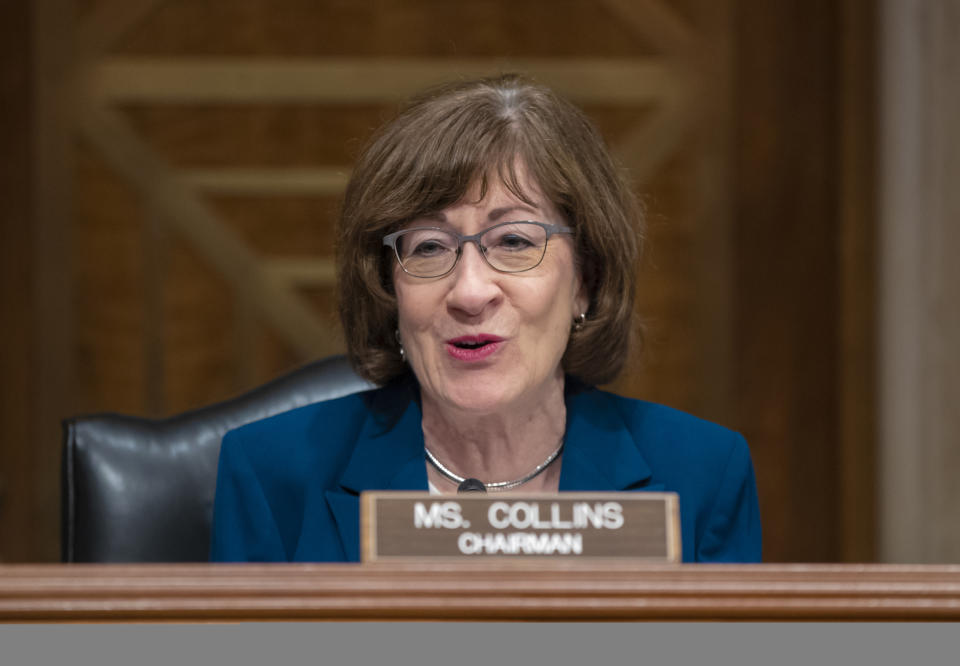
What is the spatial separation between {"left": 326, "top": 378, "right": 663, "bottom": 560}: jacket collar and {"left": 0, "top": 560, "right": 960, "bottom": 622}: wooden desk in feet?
1.51

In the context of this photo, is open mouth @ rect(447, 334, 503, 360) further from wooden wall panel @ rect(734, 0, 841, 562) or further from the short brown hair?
wooden wall panel @ rect(734, 0, 841, 562)

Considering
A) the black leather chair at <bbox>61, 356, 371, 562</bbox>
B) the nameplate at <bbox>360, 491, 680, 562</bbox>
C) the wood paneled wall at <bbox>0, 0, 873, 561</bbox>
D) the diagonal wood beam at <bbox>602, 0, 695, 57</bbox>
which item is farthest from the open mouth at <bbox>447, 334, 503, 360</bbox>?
the diagonal wood beam at <bbox>602, 0, 695, 57</bbox>

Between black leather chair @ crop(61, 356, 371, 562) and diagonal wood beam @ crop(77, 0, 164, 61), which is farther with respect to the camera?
diagonal wood beam @ crop(77, 0, 164, 61)

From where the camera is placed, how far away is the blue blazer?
1.20 metres

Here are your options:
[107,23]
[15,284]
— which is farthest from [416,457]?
[107,23]

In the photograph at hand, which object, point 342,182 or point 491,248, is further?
point 342,182

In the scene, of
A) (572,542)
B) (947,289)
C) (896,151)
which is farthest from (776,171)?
(572,542)

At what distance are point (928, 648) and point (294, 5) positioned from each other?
301 centimetres

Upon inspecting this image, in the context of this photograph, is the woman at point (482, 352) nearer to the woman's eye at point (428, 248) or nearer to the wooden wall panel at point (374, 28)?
the woman's eye at point (428, 248)

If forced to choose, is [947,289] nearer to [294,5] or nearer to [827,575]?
[294,5]

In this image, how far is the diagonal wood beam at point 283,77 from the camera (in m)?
3.31

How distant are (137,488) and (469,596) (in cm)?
82

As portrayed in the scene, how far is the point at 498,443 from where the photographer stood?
122 centimetres

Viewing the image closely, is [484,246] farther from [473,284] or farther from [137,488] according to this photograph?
[137,488]
